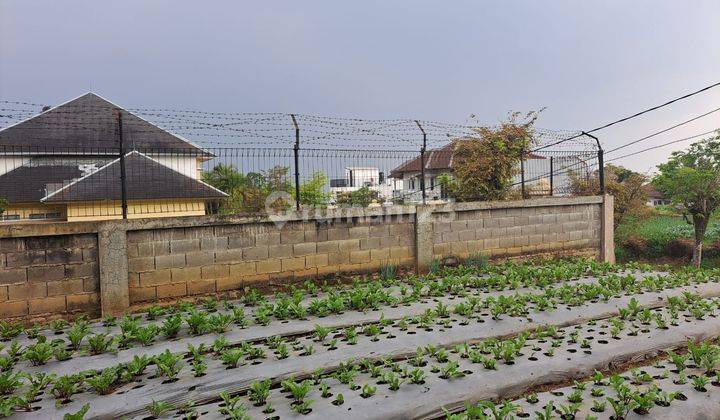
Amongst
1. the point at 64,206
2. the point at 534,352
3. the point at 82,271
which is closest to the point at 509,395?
the point at 534,352

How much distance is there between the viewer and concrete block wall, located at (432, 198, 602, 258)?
7.74 metres

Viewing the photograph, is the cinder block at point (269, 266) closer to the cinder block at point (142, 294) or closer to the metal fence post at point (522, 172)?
the cinder block at point (142, 294)

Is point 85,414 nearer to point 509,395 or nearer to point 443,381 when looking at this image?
point 443,381

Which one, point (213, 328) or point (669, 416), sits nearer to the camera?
point (669, 416)

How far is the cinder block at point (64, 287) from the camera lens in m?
5.02

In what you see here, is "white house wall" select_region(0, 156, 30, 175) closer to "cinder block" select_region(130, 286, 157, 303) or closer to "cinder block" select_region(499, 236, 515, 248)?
"cinder block" select_region(130, 286, 157, 303)

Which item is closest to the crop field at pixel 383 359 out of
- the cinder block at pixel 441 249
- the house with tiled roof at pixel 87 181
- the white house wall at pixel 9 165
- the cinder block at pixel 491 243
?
the cinder block at pixel 441 249

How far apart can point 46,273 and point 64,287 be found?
0.24 metres

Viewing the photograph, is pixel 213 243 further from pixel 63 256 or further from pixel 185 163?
pixel 185 163

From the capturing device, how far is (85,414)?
2.94m

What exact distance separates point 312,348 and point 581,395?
2.22 m

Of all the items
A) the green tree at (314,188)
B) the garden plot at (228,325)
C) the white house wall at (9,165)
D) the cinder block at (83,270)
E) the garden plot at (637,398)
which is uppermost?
the white house wall at (9,165)

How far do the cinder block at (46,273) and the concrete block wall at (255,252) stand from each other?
712mm

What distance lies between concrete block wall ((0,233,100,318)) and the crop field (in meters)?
0.27
